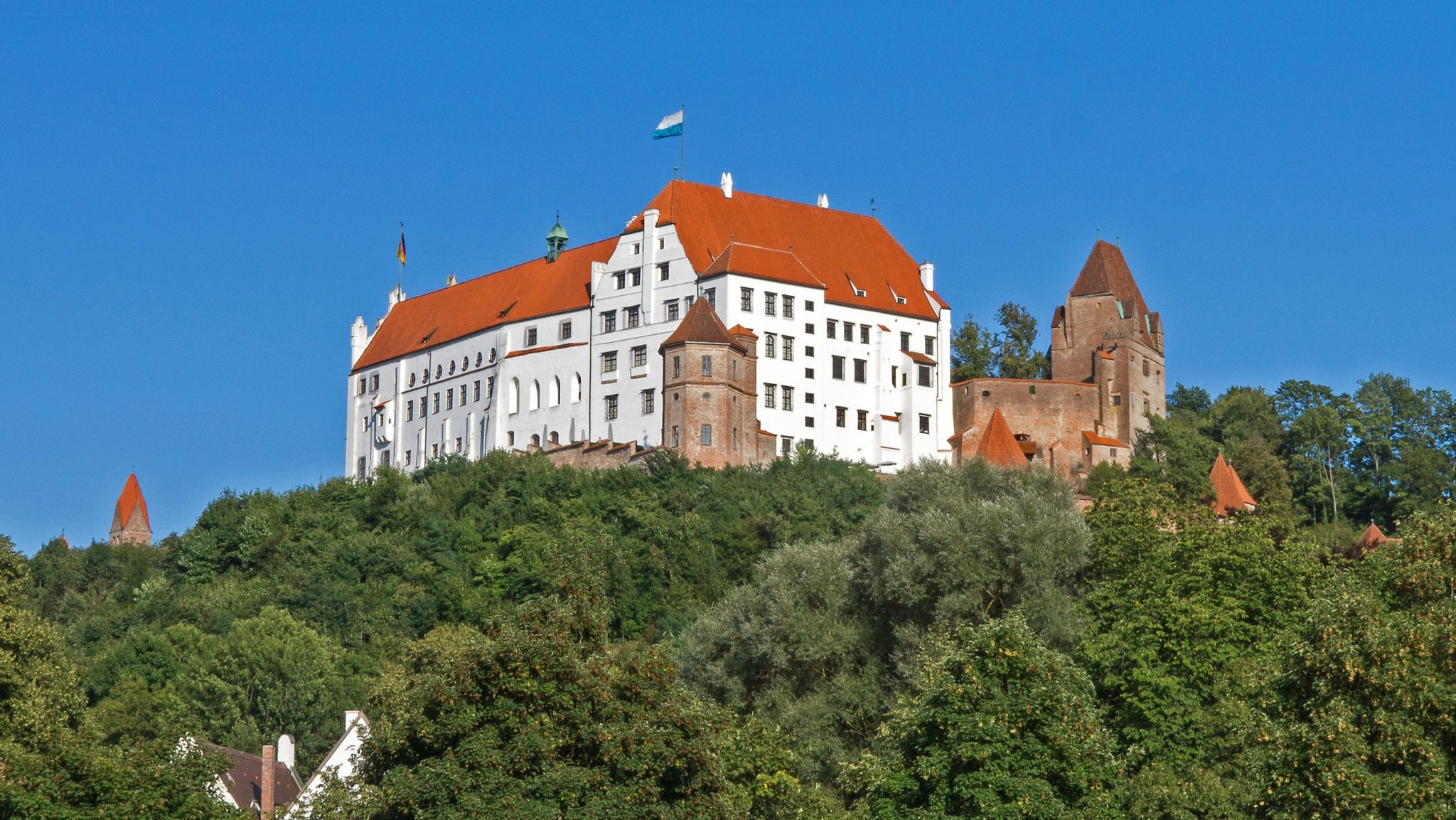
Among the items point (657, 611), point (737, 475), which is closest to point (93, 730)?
point (657, 611)

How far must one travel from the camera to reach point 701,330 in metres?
84.8

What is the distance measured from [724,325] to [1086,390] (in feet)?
54.8

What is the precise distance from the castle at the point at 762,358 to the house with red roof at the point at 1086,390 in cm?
9

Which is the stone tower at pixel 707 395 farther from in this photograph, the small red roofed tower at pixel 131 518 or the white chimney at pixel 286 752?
the small red roofed tower at pixel 131 518

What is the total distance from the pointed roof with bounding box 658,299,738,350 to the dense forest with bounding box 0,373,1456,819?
5403 mm

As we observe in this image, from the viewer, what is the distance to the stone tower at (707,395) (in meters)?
83.9

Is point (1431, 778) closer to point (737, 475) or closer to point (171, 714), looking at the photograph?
point (171, 714)

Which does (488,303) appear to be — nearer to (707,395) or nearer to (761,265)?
(761,265)

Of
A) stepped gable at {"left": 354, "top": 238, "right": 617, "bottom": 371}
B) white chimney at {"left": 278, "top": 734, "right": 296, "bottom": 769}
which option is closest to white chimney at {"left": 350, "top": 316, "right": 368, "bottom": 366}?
stepped gable at {"left": 354, "top": 238, "right": 617, "bottom": 371}

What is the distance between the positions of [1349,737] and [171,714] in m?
41.0

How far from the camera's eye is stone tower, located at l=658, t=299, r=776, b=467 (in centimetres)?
8388

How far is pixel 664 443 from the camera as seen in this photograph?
277 ft

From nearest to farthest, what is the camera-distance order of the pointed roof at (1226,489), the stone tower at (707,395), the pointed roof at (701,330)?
the stone tower at (707,395) → the pointed roof at (701,330) → the pointed roof at (1226,489)

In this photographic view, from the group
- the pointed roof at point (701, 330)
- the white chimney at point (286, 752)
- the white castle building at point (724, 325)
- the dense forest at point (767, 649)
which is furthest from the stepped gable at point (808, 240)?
the white chimney at point (286, 752)
